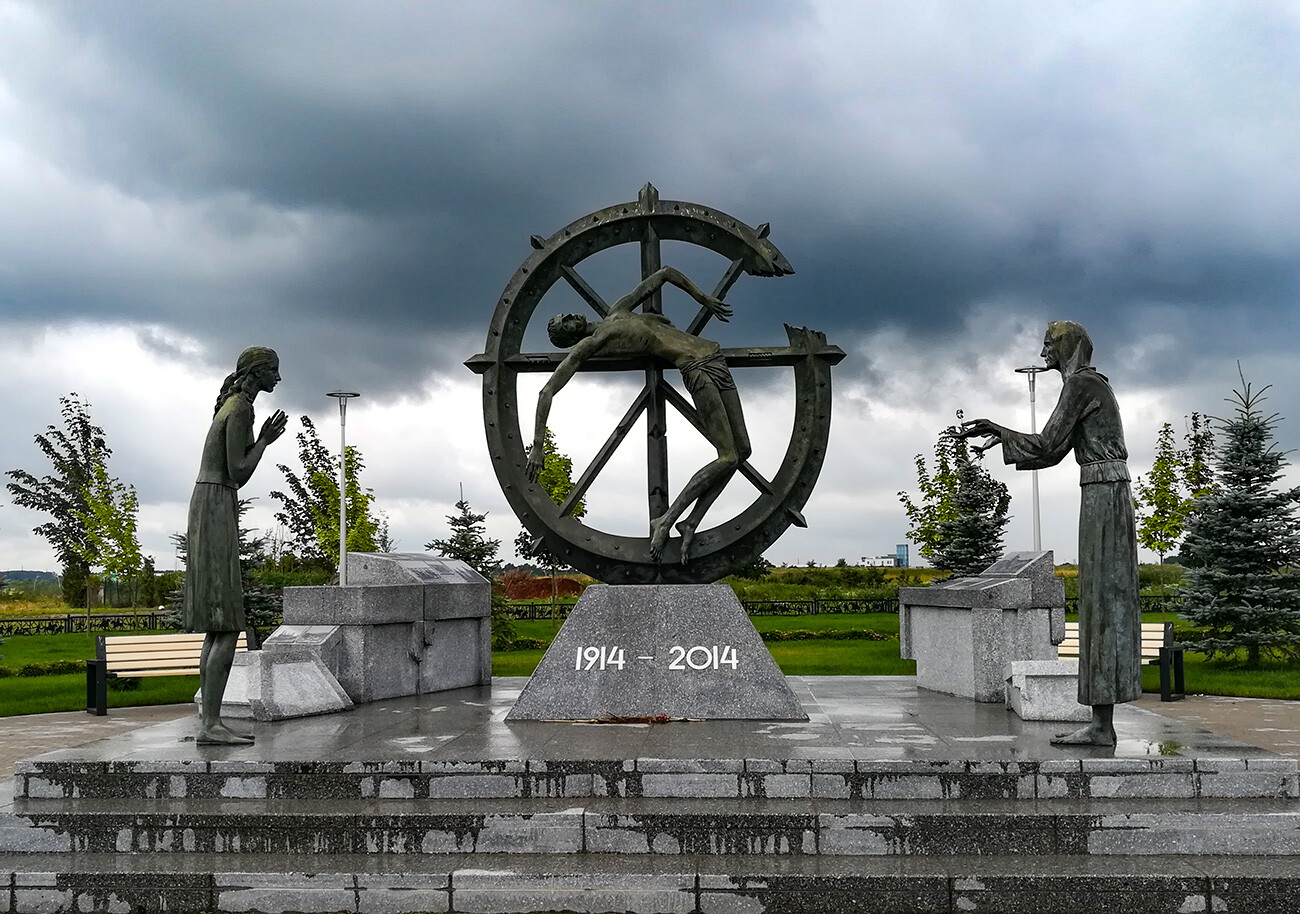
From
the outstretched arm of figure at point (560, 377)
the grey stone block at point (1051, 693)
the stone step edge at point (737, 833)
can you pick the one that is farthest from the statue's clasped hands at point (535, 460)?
the grey stone block at point (1051, 693)

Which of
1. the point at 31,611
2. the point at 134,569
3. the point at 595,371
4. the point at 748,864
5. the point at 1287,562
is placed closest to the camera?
the point at 748,864

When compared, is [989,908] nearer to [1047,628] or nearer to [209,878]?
[209,878]

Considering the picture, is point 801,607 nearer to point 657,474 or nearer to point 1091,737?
point 657,474

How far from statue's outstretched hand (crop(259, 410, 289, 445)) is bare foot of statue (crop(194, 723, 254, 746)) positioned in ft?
6.66

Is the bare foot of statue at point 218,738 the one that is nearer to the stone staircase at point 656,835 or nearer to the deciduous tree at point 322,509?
the stone staircase at point 656,835

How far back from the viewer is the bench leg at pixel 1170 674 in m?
13.4

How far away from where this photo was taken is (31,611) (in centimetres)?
3962

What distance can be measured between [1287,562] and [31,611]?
41.1 m

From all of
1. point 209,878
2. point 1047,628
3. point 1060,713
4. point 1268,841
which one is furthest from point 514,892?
point 1047,628

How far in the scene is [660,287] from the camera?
29.6ft

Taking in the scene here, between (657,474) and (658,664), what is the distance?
1702 millimetres

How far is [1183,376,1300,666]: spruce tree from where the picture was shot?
16.3 metres

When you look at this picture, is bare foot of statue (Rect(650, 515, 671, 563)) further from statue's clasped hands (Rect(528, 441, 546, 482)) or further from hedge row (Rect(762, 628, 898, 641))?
hedge row (Rect(762, 628, 898, 641))

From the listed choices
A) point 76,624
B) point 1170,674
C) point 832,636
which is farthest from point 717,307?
point 76,624
